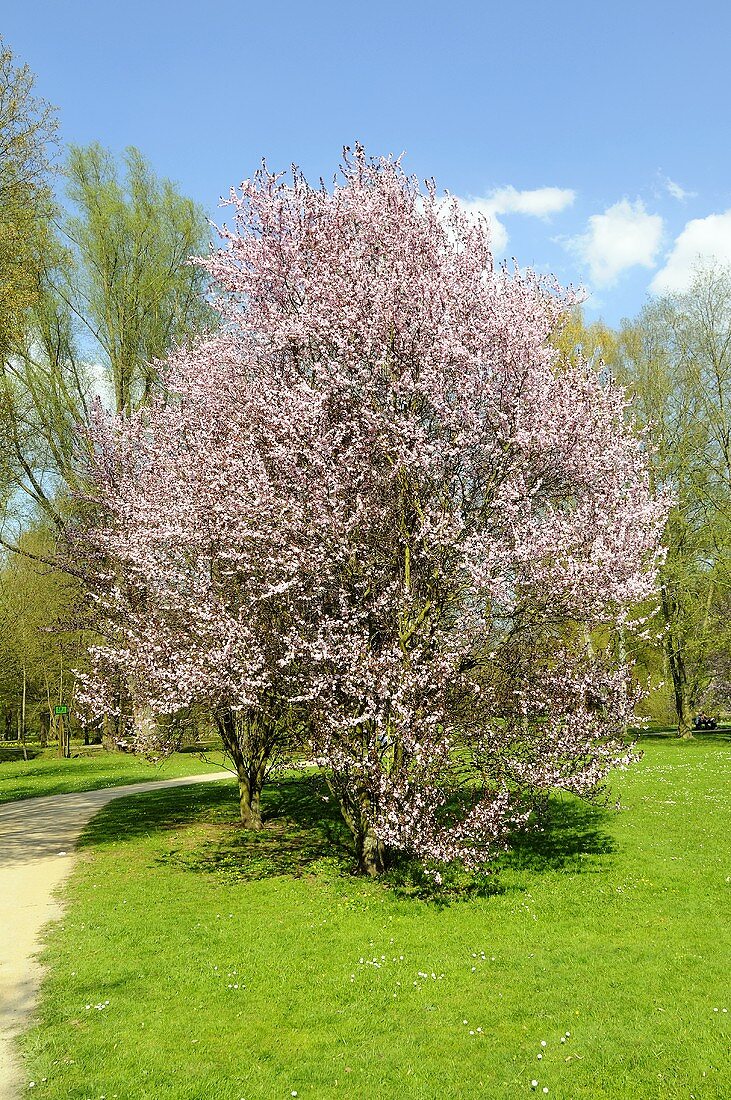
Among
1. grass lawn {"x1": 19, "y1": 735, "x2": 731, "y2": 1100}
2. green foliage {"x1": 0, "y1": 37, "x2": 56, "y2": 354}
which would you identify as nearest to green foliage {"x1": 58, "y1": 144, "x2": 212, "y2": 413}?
green foliage {"x1": 0, "y1": 37, "x2": 56, "y2": 354}

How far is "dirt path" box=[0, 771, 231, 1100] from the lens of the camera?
725 centimetres

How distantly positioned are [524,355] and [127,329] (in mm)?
25430

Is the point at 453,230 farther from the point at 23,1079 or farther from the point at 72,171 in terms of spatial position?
the point at 72,171

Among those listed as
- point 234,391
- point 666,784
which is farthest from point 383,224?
point 666,784

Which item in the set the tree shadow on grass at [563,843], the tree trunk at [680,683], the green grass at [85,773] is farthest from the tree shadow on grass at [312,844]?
the tree trunk at [680,683]

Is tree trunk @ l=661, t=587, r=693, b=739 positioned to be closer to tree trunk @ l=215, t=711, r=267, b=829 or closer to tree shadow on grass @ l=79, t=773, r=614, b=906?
tree shadow on grass @ l=79, t=773, r=614, b=906

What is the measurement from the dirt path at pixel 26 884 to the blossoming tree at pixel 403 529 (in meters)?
3.43

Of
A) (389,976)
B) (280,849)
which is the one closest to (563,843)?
(280,849)

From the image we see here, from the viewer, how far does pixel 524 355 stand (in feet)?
37.2

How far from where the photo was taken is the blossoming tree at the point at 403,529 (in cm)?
1055

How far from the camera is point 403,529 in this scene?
11.0 m

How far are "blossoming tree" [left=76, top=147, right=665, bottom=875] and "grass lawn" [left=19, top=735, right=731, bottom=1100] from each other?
1345 mm

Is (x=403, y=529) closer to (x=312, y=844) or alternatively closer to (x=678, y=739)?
(x=312, y=844)

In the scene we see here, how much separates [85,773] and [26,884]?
1925 cm
